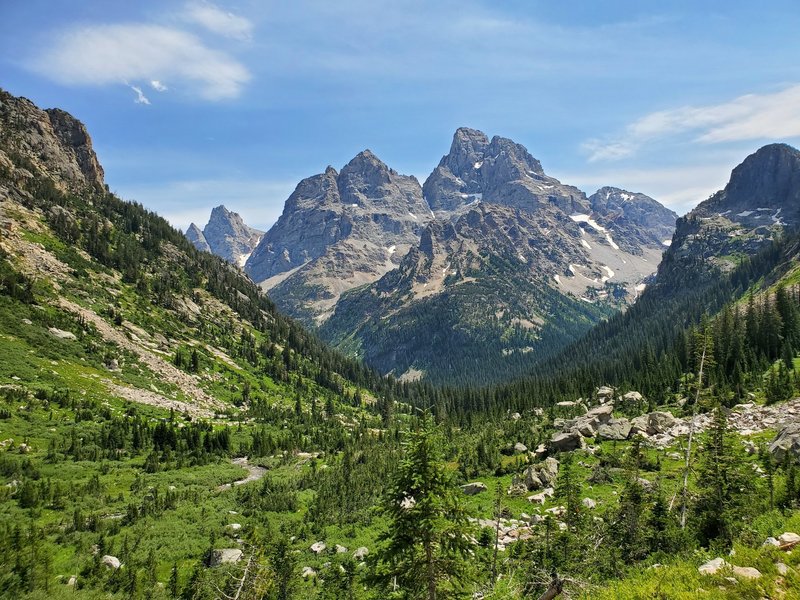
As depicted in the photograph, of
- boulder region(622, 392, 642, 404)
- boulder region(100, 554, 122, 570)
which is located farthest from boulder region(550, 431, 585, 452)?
boulder region(100, 554, 122, 570)

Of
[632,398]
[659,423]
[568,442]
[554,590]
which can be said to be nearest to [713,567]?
[554,590]

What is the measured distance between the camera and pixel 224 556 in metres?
39.3

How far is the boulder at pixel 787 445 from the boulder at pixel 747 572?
32904 mm

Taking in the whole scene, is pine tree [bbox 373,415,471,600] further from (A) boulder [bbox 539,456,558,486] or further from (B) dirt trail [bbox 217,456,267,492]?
(B) dirt trail [bbox 217,456,267,492]

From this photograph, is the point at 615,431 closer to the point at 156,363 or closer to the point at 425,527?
the point at 425,527

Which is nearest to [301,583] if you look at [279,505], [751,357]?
[279,505]

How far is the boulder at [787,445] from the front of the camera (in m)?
37.4

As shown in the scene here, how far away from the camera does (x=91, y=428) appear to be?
222 feet

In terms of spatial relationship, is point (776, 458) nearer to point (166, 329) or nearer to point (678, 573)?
point (678, 573)

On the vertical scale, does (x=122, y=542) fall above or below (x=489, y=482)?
above

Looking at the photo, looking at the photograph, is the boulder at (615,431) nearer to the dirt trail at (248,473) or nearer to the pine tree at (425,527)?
the dirt trail at (248,473)

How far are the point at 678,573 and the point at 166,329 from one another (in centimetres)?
14392

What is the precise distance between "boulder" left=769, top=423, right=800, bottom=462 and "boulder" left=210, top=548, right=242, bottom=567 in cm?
4831

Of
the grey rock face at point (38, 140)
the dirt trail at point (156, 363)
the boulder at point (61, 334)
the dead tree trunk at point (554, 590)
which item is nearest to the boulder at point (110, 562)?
the dead tree trunk at point (554, 590)
